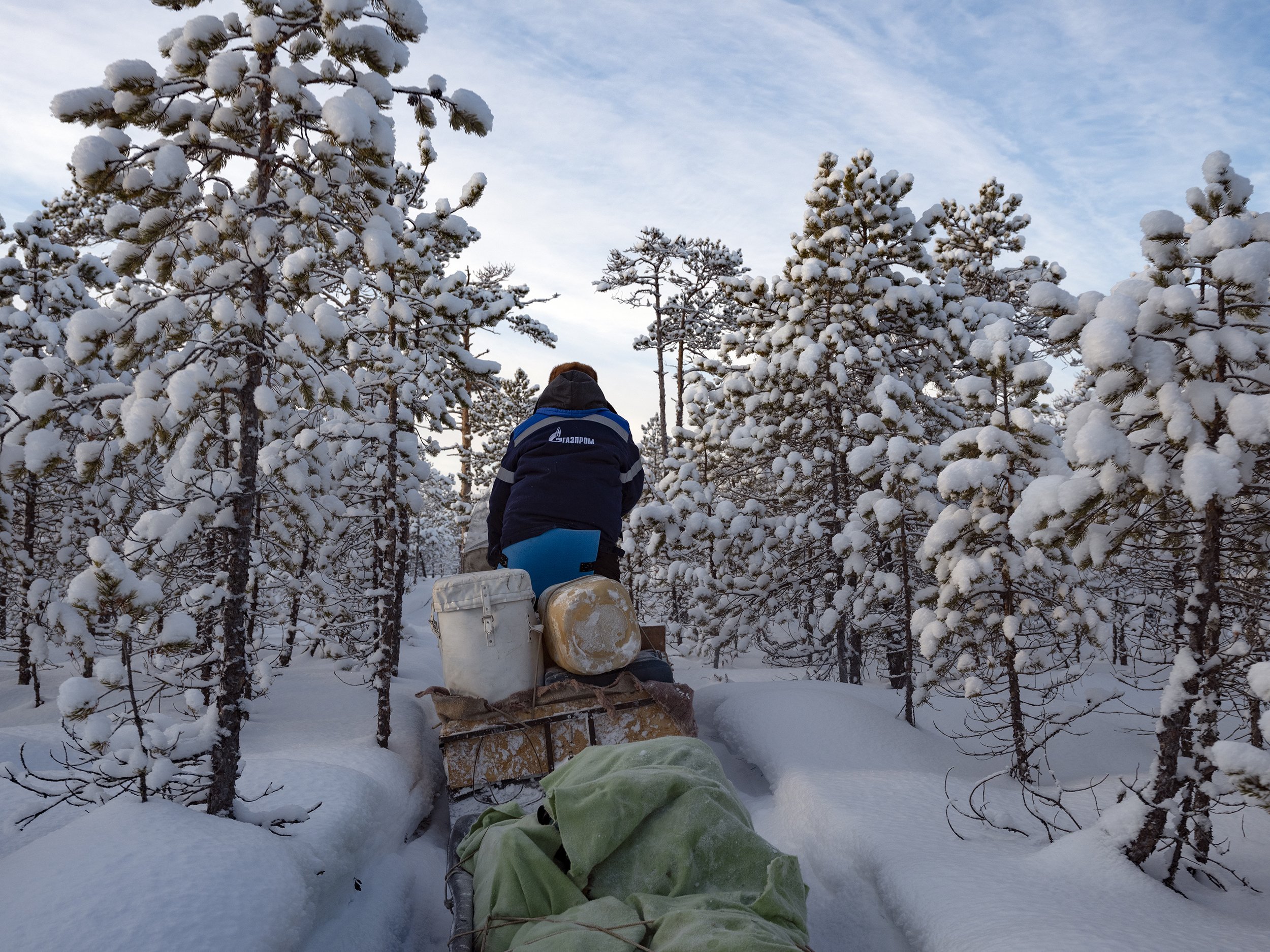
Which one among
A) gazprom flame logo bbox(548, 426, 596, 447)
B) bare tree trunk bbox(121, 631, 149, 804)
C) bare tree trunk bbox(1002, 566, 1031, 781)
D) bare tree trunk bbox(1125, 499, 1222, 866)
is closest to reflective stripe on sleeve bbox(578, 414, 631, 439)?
gazprom flame logo bbox(548, 426, 596, 447)

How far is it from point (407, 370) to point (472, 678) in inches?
120

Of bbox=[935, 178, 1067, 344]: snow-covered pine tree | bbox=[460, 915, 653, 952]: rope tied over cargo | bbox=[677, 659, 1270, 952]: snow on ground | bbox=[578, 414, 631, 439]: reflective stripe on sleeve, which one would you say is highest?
bbox=[935, 178, 1067, 344]: snow-covered pine tree

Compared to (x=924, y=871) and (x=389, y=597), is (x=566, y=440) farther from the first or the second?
(x=924, y=871)

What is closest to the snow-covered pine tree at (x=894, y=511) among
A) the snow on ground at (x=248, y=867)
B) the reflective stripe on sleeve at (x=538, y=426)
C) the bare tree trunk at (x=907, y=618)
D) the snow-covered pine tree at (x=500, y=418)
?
the bare tree trunk at (x=907, y=618)

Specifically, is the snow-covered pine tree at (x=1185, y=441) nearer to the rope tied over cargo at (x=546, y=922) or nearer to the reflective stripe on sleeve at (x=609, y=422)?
the rope tied over cargo at (x=546, y=922)

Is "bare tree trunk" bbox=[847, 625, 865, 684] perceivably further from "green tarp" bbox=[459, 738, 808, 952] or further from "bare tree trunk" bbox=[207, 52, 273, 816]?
"bare tree trunk" bbox=[207, 52, 273, 816]

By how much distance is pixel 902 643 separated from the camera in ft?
32.7

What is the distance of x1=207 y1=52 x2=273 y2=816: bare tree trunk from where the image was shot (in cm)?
379

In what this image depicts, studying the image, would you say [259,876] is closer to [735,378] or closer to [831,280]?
[735,378]

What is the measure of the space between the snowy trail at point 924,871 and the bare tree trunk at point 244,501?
3.24 meters

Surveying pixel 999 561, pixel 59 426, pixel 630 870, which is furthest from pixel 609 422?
pixel 59 426

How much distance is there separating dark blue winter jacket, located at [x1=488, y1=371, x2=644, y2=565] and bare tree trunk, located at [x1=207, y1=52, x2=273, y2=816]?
2.70 m

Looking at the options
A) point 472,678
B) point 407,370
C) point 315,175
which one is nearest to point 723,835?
point 472,678

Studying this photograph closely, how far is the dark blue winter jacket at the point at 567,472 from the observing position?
642cm
